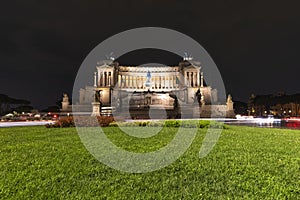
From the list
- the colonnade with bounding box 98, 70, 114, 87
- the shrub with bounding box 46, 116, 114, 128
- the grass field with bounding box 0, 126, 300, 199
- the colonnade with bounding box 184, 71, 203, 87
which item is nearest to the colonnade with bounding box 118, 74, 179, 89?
the colonnade with bounding box 184, 71, 203, 87

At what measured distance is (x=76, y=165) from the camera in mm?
8500

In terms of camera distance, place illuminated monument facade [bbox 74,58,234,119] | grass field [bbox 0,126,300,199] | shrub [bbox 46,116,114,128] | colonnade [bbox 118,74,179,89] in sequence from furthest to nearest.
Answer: colonnade [bbox 118,74,179,89] → illuminated monument facade [bbox 74,58,234,119] → shrub [bbox 46,116,114,128] → grass field [bbox 0,126,300,199]

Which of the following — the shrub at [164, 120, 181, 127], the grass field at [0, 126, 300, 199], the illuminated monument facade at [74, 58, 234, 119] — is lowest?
the grass field at [0, 126, 300, 199]

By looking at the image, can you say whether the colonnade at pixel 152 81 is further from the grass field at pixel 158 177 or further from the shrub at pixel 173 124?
the grass field at pixel 158 177

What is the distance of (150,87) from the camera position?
98750 millimetres

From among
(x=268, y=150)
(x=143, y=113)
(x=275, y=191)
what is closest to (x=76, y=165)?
(x=275, y=191)

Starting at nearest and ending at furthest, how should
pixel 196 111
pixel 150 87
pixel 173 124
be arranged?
pixel 173 124 < pixel 196 111 < pixel 150 87

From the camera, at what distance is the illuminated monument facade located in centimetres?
6819

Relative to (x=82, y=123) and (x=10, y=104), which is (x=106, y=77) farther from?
(x=82, y=123)

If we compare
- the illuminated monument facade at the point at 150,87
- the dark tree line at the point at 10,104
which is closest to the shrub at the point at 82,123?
the illuminated monument facade at the point at 150,87

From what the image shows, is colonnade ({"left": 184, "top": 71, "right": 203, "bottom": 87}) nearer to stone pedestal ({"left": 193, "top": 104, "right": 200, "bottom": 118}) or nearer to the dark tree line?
stone pedestal ({"left": 193, "top": 104, "right": 200, "bottom": 118})

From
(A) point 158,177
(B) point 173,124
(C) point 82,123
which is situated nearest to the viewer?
(A) point 158,177

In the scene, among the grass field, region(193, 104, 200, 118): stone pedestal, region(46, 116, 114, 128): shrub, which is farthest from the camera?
region(193, 104, 200, 118): stone pedestal

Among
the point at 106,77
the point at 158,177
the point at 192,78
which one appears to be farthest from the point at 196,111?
the point at 106,77
